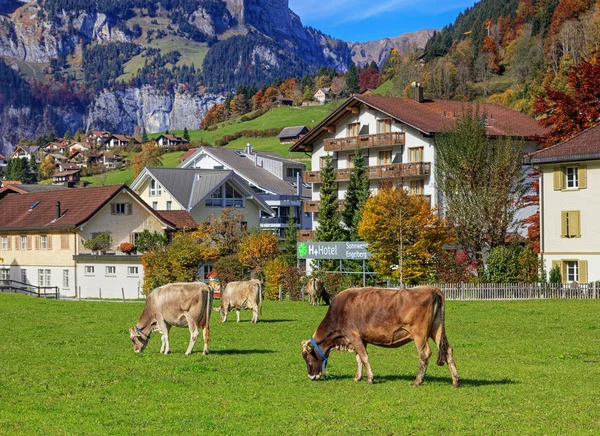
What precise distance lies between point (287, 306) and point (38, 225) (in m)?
34.1

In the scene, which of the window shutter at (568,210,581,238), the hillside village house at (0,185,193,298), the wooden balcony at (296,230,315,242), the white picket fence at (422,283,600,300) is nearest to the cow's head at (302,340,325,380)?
the white picket fence at (422,283,600,300)

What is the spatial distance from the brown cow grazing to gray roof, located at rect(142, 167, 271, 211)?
204 feet

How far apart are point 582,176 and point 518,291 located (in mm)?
8915

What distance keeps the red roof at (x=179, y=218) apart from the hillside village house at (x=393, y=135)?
30.9ft

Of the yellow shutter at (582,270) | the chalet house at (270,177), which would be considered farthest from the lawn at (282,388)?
the chalet house at (270,177)

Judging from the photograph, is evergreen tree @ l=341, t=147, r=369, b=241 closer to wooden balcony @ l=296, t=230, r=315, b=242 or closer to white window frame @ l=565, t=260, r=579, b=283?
wooden balcony @ l=296, t=230, r=315, b=242

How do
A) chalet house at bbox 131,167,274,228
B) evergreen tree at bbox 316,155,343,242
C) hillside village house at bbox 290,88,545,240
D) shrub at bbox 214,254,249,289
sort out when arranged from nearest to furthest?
shrub at bbox 214,254,249,289 → evergreen tree at bbox 316,155,343,242 → hillside village house at bbox 290,88,545,240 → chalet house at bbox 131,167,274,228

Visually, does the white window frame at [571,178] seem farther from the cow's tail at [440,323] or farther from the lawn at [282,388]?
the cow's tail at [440,323]

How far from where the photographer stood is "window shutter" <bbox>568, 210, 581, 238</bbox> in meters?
50.9

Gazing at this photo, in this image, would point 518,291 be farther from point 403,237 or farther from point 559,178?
point 559,178

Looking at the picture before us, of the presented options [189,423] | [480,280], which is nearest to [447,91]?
[480,280]

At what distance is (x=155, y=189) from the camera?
85250 mm

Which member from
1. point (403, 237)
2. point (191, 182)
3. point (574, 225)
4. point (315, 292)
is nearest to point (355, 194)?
point (403, 237)

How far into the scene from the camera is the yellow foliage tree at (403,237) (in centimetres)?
5047
